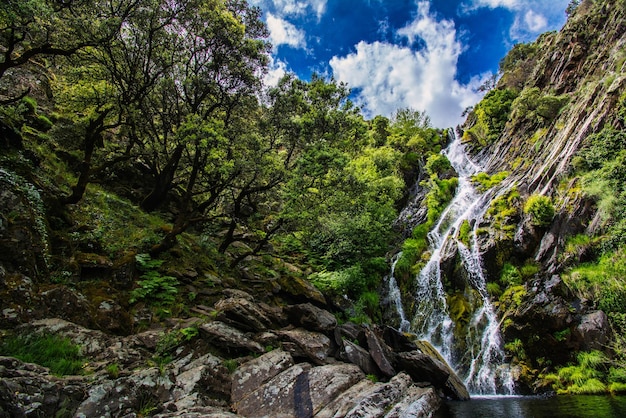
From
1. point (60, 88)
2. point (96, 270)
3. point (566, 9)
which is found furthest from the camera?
point (566, 9)

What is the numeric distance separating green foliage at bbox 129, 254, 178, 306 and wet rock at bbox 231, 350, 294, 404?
3449 mm

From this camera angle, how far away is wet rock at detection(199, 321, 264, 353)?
8586 millimetres

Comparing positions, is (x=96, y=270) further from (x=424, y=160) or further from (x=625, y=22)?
(x=625, y=22)

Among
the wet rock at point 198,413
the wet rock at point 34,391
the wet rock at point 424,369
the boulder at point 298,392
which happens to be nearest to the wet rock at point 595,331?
the wet rock at point 424,369

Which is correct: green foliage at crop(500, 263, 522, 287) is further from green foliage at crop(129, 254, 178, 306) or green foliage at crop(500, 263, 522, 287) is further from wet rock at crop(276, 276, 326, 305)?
green foliage at crop(129, 254, 178, 306)

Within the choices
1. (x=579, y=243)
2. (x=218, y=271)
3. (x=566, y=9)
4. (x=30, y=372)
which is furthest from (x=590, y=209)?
(x=566, y=9)

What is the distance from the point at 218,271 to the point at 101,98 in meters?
8.32

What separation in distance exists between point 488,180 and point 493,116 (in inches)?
616

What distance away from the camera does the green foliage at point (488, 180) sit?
90.4ft

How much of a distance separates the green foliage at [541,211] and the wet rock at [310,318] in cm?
1428

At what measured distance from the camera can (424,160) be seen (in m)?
39.4

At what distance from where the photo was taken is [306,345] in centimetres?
1005

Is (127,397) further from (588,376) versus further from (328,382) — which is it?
(588,376)

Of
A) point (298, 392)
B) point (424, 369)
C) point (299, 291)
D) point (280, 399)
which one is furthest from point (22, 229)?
point (424, 369)
